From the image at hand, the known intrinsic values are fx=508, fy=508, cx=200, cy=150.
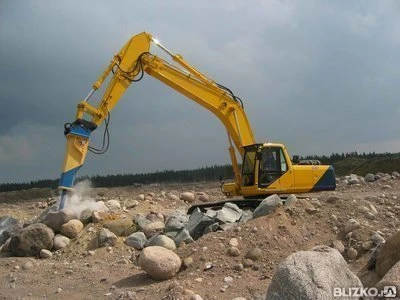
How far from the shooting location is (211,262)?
8.04 meters

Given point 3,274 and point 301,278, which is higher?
point 301,278

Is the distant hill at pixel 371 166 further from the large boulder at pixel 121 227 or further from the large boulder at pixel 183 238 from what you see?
the large boulder at pixel 183 238

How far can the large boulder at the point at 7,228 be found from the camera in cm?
1229

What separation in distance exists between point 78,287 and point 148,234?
3239 mm

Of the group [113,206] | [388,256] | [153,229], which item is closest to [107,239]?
[153,229]

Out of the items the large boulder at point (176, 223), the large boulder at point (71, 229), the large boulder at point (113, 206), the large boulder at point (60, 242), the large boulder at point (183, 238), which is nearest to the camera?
the large boulder at point (183, 238)

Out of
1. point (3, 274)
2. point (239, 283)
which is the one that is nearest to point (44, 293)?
point (3, 274)

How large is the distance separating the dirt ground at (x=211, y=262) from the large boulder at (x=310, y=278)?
1.04 meters

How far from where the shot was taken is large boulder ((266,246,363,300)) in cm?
522

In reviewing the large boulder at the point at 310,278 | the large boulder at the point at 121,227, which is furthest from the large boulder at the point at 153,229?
the large boulder at the point at 310,278

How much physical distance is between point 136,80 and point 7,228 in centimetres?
501

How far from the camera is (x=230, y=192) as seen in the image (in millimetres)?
14758

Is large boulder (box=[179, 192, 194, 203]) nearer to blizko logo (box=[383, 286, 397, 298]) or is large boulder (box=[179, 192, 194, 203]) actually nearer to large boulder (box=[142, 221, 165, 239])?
large boulder (box=[142, 221, 165, 239])

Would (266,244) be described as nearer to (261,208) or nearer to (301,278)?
(261,208)
